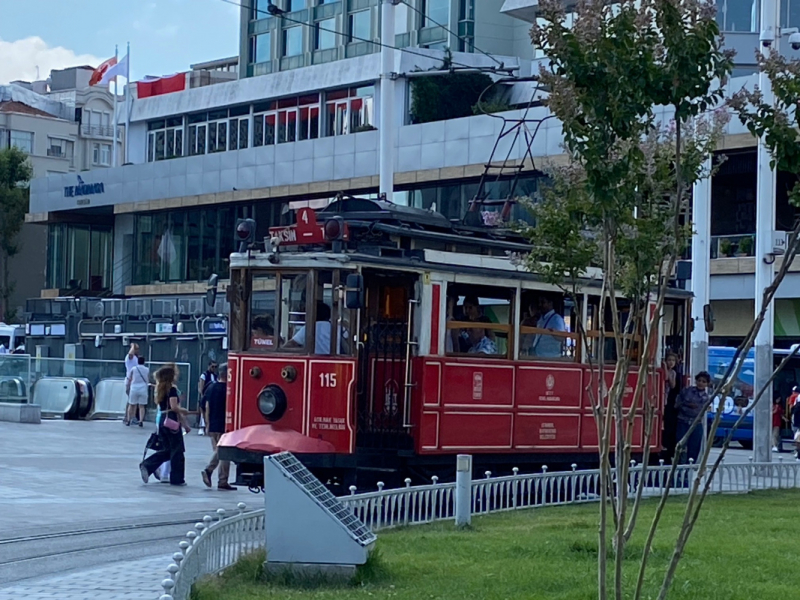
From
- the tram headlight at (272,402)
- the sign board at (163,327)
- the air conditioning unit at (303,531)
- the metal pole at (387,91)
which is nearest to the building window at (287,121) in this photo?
the sign board at (163,327)

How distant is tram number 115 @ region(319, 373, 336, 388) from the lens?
593 inches

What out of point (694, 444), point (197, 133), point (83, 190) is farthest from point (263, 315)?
point (197, 133)

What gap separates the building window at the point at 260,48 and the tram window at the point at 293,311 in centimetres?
5199

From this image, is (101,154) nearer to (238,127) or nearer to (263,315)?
(238,127)

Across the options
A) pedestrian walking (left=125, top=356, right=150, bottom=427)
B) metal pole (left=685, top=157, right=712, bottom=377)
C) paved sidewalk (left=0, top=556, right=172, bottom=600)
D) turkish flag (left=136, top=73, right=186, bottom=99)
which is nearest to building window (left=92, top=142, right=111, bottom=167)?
turkish flag (left=136, top=73, right=186, bottom=99)

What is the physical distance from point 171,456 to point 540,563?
28.7 feet

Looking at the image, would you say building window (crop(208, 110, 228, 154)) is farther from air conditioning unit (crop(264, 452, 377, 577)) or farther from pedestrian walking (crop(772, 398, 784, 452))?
air conditioning unit (crop(264, 452, 377, 577))

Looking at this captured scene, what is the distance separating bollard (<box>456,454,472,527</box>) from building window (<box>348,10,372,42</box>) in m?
49.7

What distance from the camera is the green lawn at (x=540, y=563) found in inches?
371

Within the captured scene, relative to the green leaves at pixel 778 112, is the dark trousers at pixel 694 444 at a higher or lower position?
lower

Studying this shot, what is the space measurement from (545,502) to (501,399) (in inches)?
58.1

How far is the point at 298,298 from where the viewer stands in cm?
1543

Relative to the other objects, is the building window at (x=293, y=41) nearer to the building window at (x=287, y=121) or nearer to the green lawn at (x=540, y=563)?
the building window at (x=287, y=121)

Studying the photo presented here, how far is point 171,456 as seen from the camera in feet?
60.8
